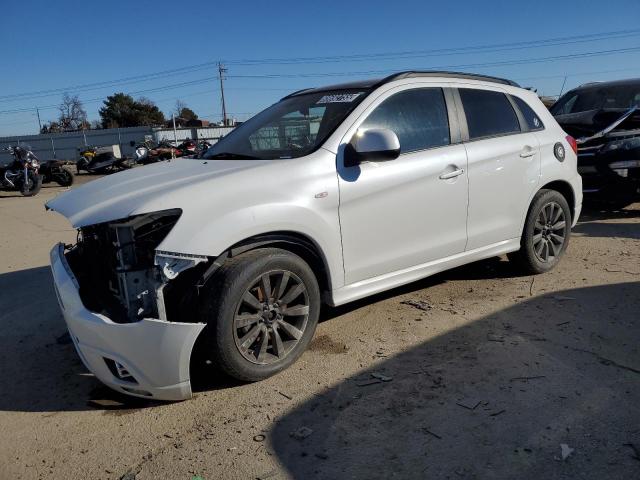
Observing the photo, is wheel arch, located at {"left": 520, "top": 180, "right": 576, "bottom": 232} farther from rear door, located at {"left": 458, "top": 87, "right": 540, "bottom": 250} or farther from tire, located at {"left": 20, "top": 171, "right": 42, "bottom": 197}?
tire, located at {"left": 20, "top": 171, "right": 42, "bottom": 197}

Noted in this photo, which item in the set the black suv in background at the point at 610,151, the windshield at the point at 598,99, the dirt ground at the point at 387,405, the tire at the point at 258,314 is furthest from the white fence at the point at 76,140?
the tire at the point at 258,314

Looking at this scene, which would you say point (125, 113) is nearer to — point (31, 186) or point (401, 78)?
point (31, 186)

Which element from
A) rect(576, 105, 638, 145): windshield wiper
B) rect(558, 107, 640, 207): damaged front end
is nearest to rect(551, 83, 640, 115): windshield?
rect(576, 105, 638, 145): windshield wiper

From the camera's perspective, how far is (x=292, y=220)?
3164 millimetres

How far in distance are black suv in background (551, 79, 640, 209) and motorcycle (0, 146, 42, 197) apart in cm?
1370

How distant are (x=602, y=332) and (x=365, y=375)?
1762mm

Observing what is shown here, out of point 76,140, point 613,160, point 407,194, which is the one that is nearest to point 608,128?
point 613,160

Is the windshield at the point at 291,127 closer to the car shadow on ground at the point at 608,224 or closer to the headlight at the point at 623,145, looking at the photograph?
the car shadow on ground at the point at 608,224

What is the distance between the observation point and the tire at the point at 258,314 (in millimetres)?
2906

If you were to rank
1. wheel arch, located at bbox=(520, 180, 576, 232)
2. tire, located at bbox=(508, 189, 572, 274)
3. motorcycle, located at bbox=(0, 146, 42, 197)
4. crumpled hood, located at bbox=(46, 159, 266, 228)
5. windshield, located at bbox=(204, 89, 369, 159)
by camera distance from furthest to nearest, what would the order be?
motorcycle, located at bbox=(0, 146, 42, 197)
wheel arch, located at bbox=(520, 180, 576, 232)
tire, located at bbox=(508, 189, 572, 274)
windshield, located at bbox=(204, 89, 369, 159)
crumpled hood, located at bbox=(46, 159, 266, 228)

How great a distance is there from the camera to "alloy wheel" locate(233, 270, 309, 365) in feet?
10.1

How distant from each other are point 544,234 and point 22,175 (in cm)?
1455

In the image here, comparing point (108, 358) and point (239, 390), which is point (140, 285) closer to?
point (108, 358)

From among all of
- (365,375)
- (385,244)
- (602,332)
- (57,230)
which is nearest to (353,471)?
(365,375)
